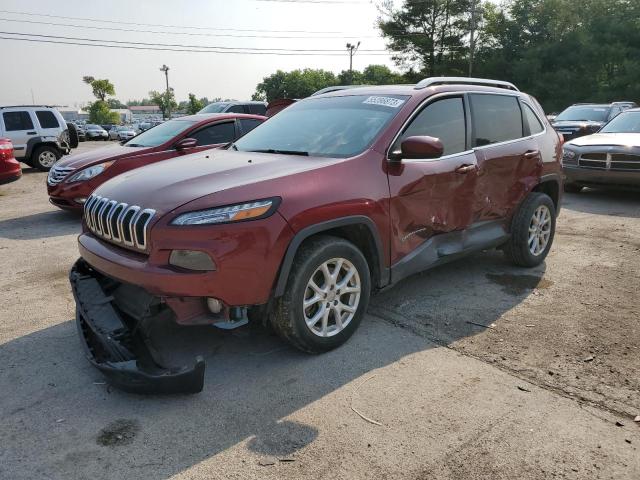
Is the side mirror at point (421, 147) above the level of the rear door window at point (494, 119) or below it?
below

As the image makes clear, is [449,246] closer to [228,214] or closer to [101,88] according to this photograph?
[228,214]

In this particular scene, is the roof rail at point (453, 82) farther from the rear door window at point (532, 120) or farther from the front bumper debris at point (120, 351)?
the front bumper debris at point (120, 351)

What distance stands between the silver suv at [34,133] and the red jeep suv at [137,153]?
26.4 feet

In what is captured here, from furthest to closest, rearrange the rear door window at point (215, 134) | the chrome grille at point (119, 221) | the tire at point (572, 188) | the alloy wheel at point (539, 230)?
the tire at point (572, 188), the rear door window at point (215, 134), the alloy wheel at point (539, 230), the chrome grille at point (119, 221)

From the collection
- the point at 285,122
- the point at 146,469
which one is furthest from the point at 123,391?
the point at 285,122

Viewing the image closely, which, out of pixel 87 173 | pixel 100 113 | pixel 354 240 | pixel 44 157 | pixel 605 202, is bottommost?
pixel 605 202

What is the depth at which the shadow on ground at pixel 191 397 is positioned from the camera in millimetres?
2482

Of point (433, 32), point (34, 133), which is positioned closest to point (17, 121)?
point (34, 133)

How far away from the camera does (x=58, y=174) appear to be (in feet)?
24.9

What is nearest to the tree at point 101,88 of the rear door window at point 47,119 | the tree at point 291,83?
the tree at point 291,83

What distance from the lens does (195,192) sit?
3.05 m

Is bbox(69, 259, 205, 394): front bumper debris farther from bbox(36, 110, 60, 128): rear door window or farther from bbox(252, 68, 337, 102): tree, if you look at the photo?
bbox(252, 68, 337, 102): tree

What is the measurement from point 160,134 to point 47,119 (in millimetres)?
8838

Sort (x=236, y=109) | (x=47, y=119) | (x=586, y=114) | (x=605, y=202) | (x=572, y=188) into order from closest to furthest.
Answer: (x=605, y=202), (x=572, y=188), (x=586, y=114), (x=47, y=119), (x=236, y=109)
